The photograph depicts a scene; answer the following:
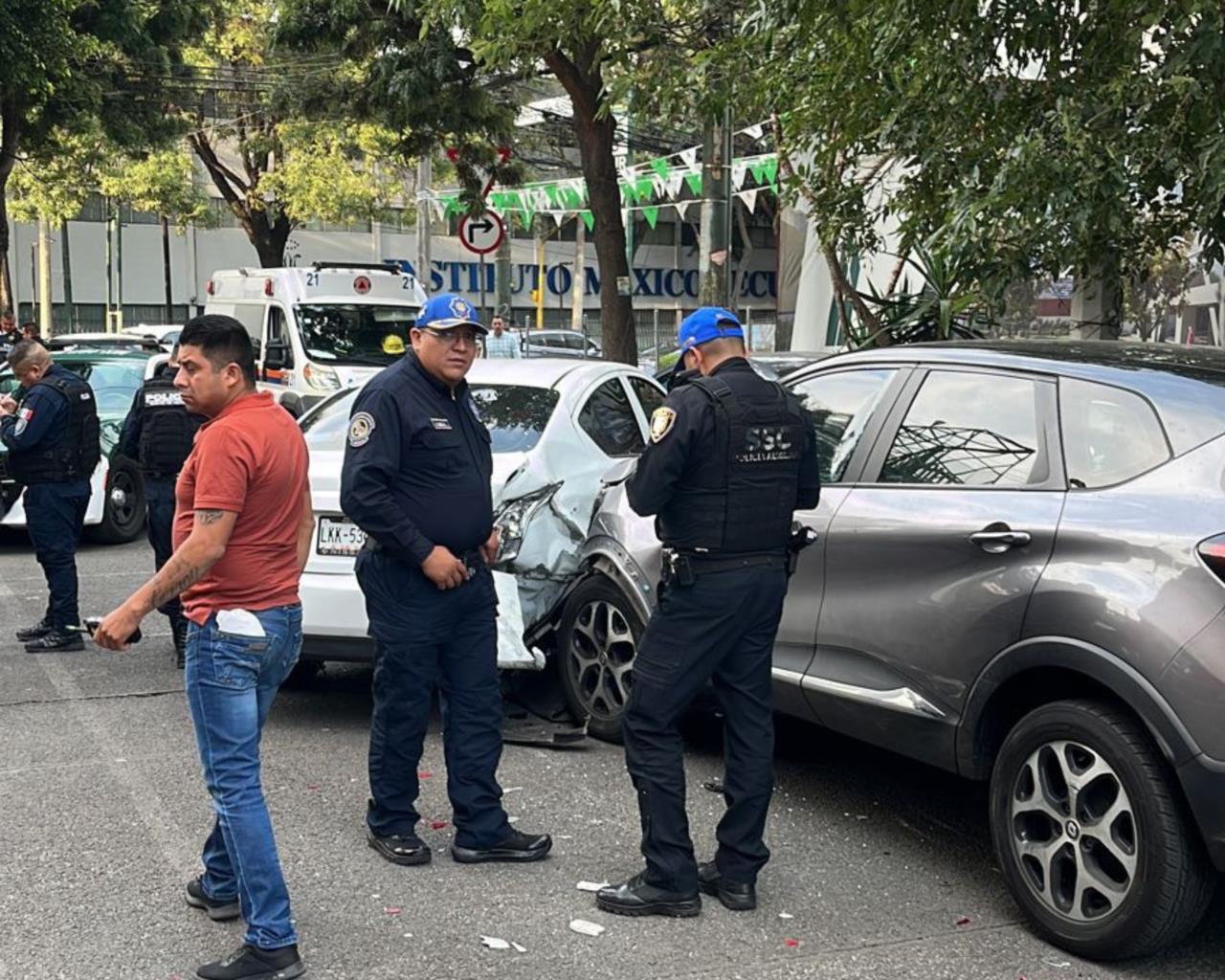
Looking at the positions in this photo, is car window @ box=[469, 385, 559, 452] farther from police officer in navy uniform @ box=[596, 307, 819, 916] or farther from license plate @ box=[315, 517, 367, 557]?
police officer in navy uniform @ box=[596, 307, 819, 916]

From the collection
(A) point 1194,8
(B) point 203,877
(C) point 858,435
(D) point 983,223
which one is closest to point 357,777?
(B) point 203,877

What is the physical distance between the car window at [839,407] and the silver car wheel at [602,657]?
3.62ft

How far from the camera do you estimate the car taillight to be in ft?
11.2

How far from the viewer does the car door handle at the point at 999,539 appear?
3.94 metres

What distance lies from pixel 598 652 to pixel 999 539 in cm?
216

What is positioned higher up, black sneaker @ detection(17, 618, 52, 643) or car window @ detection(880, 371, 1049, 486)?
car window @ detection(880, 371, 1049, 486)

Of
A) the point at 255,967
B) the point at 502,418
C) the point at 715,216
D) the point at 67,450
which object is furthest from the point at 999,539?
the point at 715,216

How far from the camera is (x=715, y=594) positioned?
409 centimetres

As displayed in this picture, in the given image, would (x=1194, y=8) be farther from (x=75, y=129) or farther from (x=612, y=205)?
(x=75, y=129)

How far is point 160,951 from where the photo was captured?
12.5 ft

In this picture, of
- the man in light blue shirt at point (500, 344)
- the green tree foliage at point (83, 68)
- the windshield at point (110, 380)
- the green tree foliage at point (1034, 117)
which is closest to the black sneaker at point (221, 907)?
the green tree foliage at point (1034, 117)

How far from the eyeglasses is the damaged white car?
4.74 feet

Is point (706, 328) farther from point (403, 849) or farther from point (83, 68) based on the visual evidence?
point (83, 68)

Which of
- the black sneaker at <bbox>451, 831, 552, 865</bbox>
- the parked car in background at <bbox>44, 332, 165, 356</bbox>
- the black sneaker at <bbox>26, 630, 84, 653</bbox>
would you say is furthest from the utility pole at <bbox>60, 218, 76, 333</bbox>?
the black sneaker at <bbox>451, 831, 552, 865</bbox>
